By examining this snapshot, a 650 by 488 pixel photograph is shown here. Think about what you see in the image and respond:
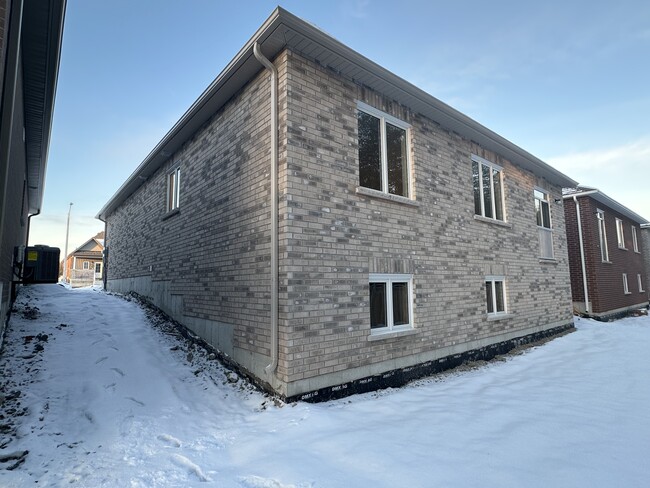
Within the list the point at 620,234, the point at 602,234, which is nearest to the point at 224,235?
the point at 602,234

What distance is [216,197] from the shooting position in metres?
6.80

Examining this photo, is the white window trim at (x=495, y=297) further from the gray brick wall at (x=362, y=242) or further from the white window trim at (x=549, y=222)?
the white window trim at (x=549, y=222)

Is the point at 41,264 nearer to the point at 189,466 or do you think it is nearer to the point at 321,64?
the point at 189,466

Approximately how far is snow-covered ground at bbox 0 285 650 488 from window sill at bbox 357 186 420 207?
3183 mm

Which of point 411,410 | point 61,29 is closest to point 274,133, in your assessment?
point 61,29

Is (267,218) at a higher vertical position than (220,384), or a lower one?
higher

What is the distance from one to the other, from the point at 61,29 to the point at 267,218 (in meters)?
4.09

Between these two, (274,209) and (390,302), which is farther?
(390,302)

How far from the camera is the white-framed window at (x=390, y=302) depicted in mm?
5855

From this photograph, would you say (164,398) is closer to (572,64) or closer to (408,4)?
(408,4)

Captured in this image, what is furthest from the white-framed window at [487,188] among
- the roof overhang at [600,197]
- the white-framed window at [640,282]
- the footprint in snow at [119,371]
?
the white-framed window at [640,282]

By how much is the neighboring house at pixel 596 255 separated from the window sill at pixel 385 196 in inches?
476

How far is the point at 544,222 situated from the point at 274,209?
10450mm

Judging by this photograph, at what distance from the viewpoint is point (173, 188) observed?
31.0ft
